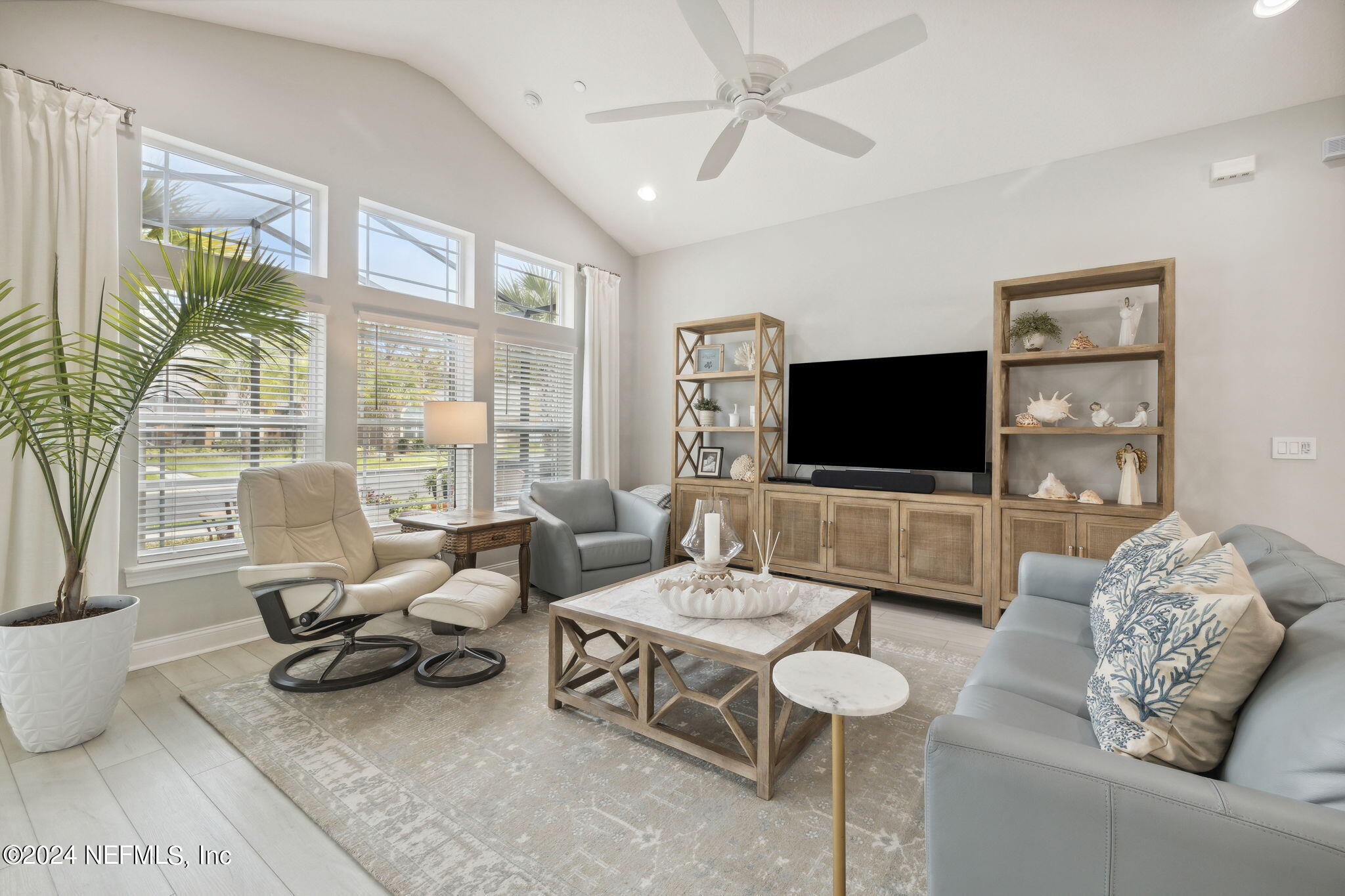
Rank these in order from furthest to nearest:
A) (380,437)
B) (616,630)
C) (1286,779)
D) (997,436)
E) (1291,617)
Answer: (380,437) < (997,436) < (616,630) < (1291,617) < (1286,779)

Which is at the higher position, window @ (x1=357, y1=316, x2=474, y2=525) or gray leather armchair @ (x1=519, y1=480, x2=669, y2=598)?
window @ (x1=357, y1=316, x2=474, y2=525)

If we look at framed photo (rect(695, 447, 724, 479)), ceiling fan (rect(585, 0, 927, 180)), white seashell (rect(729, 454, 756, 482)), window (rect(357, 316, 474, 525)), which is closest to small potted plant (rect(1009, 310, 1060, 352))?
ceiling fan (rect(585, 0, 927, 180))

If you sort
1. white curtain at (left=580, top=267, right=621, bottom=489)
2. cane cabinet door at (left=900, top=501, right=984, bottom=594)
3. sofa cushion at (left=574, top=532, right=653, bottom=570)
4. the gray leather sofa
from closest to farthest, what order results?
the gray leather sofa
cane cabinet door at (left=900, top=501, right=984, bottom=594)
sofa cushion at (left=574, top=532, right=653, bottom=570)
white curtain at (left=580, top=267, right=621, bottom=489)

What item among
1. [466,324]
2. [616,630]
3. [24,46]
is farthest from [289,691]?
[24,46]

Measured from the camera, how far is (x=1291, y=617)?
4.31ft

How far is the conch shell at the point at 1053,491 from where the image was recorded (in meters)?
3.39

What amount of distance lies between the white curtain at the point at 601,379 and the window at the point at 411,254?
45.4 inches

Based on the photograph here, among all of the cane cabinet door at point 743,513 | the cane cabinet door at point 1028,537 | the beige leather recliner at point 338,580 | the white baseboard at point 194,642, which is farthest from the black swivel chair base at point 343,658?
the cane cabinet door at point 1028,537

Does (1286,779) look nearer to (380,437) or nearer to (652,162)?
(380,437)

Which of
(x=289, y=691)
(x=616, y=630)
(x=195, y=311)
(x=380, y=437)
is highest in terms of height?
(x=195, y=311)

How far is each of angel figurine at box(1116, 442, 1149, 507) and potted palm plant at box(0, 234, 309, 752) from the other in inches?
A: 170

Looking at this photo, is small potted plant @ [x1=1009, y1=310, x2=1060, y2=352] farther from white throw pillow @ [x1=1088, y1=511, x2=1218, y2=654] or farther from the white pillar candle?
the white pillar candle

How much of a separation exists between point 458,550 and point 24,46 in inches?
113

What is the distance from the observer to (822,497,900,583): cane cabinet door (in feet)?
12.6
